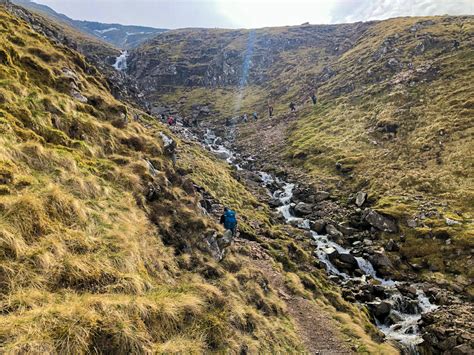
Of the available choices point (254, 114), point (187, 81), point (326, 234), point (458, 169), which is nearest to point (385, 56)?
point (254, 114)

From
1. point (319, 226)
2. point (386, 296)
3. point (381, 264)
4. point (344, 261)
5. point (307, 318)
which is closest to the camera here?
point (307, 318)

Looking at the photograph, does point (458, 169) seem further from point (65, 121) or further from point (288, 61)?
point (288, 61)

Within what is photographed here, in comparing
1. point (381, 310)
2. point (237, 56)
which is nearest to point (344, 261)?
point (381, 310)

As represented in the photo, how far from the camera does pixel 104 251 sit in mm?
11508

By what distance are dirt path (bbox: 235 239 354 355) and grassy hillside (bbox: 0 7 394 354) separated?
35.6 inches

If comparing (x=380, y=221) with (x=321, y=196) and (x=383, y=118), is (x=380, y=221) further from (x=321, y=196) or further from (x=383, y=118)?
(x=383, y=118)

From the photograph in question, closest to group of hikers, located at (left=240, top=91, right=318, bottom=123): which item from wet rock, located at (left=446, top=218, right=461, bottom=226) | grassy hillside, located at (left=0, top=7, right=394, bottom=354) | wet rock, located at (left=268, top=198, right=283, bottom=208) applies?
wet rock, located at (left=268, top=198, right=283, bottom=208)

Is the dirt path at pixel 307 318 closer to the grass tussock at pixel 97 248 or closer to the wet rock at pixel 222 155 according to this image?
the grass tussock at pixel 97 248

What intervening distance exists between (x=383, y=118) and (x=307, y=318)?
50.1 meters

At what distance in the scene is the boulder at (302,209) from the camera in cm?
4185

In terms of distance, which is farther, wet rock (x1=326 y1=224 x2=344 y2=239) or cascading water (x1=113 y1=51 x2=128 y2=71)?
cascading water (x1=113 y1=51 x2=128 y2=71)

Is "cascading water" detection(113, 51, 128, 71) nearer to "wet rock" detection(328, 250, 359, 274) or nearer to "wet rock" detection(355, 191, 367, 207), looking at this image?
"wet rock" detection(355, 191, 367, 207)

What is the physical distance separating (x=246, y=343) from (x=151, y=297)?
4410 mm

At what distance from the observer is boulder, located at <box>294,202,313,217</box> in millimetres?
41853
